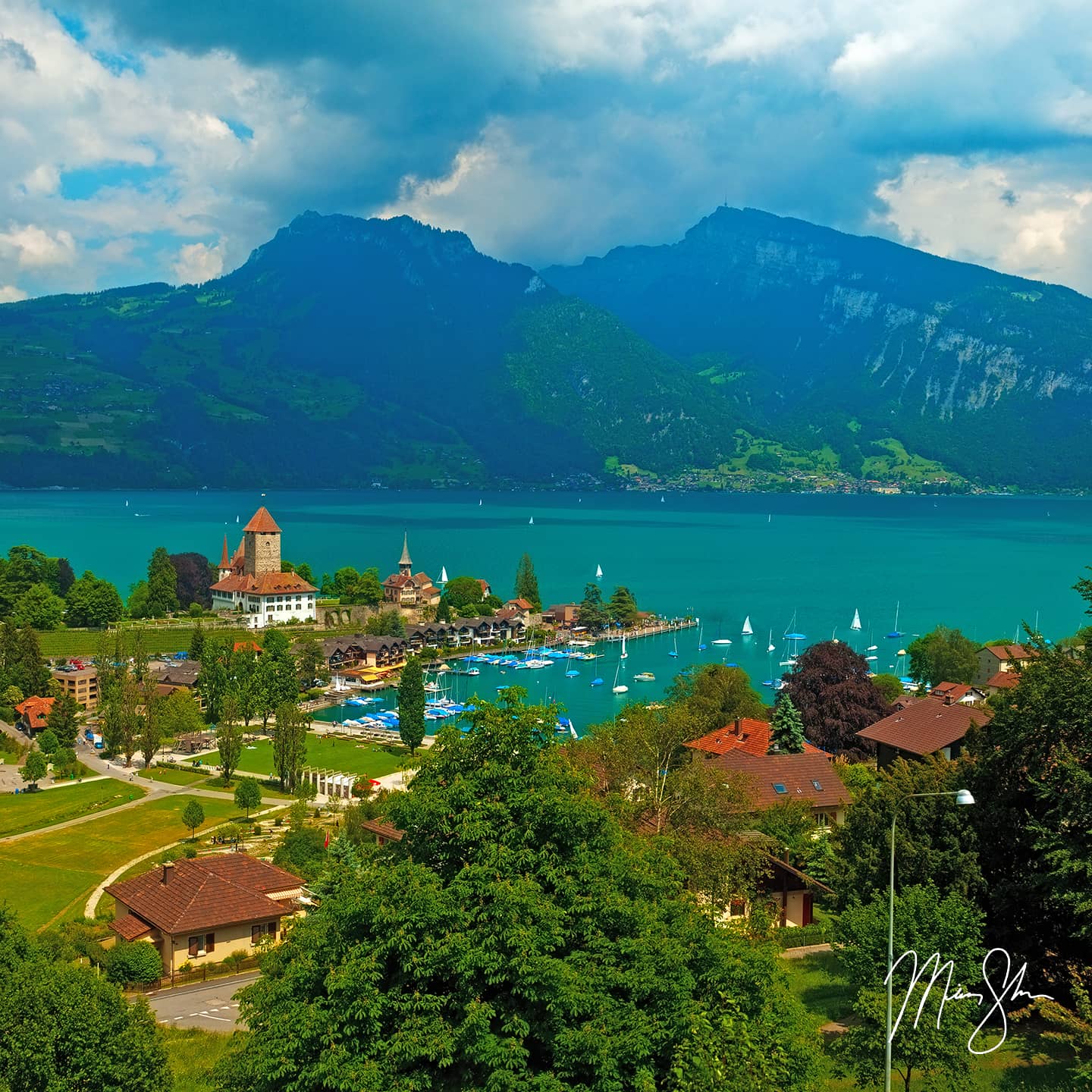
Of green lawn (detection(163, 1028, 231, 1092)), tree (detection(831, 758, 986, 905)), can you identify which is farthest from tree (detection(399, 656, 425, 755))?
tree (detection(831, 758, 986, 905))

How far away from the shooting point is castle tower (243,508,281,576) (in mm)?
99125

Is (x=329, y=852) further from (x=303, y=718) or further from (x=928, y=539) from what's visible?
(x=928, y=539)

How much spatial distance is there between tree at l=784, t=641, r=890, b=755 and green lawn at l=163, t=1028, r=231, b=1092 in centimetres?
3065

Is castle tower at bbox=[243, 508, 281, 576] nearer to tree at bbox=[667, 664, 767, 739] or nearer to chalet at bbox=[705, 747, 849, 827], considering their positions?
tree at bbox=[667, 664, 767, 739]

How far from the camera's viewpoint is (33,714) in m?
55.1

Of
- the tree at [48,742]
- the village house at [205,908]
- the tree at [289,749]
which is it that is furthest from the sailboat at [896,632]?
the village house at [205,908]

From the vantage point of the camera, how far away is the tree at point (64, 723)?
5034 cm

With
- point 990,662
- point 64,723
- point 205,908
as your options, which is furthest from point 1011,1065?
point 990,662

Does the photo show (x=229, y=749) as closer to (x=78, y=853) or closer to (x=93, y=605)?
(x=78, y=853)

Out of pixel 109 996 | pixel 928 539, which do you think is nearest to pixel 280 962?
pixel 109 996

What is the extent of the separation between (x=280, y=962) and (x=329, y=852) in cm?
1440

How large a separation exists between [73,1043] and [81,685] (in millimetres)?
56200

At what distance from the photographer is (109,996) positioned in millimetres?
13875

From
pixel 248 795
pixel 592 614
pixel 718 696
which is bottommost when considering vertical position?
pixel 592 614
